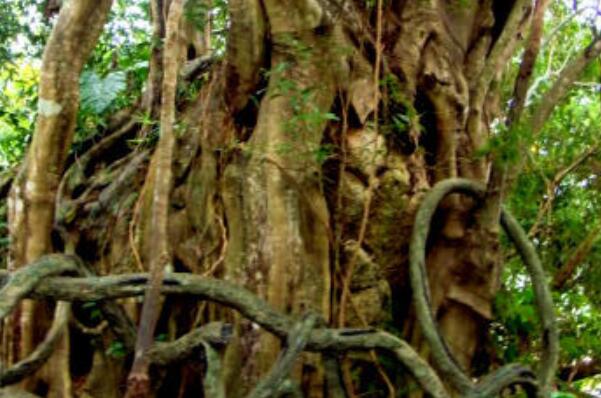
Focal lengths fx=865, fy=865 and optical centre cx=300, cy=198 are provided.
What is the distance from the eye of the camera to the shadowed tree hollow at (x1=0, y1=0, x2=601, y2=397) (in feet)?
8.99

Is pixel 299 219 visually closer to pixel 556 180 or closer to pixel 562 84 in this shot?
pixel 562 84

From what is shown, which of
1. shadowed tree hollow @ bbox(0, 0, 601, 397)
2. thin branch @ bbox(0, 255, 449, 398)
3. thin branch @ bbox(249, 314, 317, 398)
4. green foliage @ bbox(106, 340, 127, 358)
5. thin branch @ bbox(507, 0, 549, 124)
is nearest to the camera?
thin branch @ bbox(249, 314, 317, 398)

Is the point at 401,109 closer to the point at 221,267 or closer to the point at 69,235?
the point at 221,267

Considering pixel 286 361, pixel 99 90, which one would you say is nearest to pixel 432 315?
pixel 286 361

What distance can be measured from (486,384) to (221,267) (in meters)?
1.02

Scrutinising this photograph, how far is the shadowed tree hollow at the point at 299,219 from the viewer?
274 centimetres

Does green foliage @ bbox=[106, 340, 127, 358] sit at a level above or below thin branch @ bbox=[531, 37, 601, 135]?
below

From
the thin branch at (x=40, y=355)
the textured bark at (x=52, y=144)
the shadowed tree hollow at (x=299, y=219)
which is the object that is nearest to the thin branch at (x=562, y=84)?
the shadowed tree hollow at (x=299, y=219)

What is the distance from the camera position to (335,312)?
3.09 metres

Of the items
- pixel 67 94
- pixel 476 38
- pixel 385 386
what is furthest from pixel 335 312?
pixel 476 38

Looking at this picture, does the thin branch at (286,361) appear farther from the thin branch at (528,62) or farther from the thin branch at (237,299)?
the thin branch at (528,62)

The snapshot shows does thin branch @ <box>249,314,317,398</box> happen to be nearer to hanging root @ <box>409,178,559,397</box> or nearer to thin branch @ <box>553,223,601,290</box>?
hanging root @ <box>409,178,559,397</box>

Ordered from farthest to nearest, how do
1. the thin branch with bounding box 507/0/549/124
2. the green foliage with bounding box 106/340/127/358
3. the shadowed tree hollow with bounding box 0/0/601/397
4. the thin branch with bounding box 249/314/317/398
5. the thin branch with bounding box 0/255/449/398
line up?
the green foliage with bounding box 106/340/127/358 < the thin branch with bounding box 507/0/549/124 < the shadowed tree hollow with bounding box 0/0/601/397 < the thin branch with bounding box 0/255/449/398 < the thin branch with bounding box 249/314/317/398

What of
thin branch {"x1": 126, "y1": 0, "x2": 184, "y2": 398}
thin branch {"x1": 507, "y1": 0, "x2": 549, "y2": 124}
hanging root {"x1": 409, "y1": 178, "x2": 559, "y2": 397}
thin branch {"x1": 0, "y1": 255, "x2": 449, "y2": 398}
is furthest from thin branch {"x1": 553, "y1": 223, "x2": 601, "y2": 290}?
thin branch {"x1": 126, "y1": 0, "x2": 184, "y2": 398}
